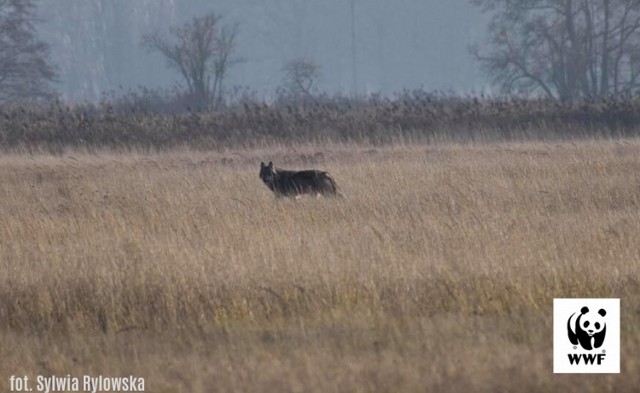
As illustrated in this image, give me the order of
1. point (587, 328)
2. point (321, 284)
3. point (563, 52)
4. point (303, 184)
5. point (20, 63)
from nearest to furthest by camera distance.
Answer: point (587, 328), point (321, 284), point (303, 184), point (563, 52), point (20, 63)

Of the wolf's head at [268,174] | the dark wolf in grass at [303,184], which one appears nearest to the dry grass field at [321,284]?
the wolf's head at [268,174]

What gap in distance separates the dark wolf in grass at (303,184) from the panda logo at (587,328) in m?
7.33

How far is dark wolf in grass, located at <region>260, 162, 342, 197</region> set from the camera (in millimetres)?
15867

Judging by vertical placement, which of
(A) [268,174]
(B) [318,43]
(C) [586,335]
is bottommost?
(C) [586,335]

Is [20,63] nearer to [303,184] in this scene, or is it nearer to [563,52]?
[563,52]

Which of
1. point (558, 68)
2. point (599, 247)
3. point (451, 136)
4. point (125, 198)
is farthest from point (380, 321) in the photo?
point (558, 68)

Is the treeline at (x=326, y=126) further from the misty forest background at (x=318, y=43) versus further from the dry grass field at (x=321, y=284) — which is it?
the misty forest background at (x=318, y=43)

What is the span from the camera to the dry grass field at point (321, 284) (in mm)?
7977

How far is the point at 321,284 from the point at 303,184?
19.9 ft

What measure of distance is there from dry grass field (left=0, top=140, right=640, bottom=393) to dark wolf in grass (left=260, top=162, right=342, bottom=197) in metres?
0.36

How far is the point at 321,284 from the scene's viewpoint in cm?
1005

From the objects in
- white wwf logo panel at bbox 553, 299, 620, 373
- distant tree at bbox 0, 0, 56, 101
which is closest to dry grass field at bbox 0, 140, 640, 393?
white wwf logo panel at bbox 553, 299, 620, 373

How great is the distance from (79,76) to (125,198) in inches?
2758

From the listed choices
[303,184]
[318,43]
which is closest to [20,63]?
[303,184]
